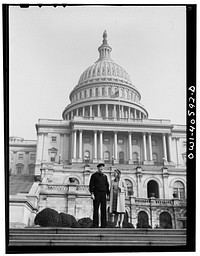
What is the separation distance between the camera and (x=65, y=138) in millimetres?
64750

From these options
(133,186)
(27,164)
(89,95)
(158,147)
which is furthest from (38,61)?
(89,95)

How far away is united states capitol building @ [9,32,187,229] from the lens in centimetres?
3188

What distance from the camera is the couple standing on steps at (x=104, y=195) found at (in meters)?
16.9

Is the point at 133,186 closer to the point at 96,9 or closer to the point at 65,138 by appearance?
the point at 65,138

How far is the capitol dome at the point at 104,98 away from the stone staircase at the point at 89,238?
57.6 m

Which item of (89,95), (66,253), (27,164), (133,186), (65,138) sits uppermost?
(89,95)

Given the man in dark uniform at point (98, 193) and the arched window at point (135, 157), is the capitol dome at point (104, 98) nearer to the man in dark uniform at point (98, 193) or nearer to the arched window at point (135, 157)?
the arched window at point (135, 157)

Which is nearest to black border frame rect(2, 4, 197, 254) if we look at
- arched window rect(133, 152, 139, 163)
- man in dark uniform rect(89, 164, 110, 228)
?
man in dark uniform rect(89, 164, 110, 228)

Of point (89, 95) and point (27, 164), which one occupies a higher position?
point (89, 95)

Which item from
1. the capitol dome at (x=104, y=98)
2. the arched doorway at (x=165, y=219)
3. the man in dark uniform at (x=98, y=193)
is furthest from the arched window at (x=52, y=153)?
the man in dark uniform at (x=98, y=193)

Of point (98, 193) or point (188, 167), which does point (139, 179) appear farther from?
point (188, 167)

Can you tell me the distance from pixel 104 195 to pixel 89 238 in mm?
3170

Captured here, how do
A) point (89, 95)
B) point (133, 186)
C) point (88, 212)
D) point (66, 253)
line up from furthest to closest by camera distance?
point (89, 95)
point (133, 186)
point (88, 212)
point (66, 253)

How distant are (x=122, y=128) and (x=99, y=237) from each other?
47.5m
